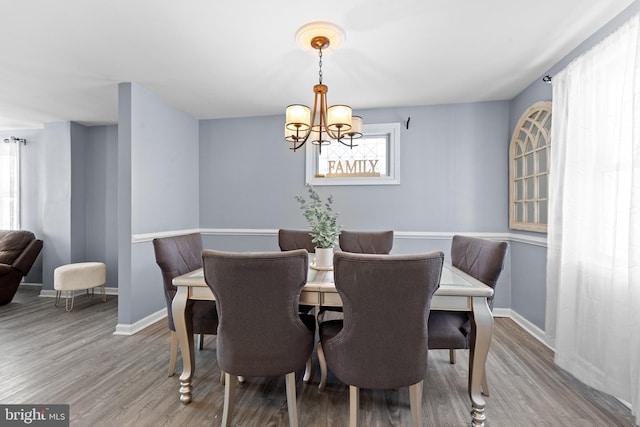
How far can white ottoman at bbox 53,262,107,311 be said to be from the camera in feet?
11.3

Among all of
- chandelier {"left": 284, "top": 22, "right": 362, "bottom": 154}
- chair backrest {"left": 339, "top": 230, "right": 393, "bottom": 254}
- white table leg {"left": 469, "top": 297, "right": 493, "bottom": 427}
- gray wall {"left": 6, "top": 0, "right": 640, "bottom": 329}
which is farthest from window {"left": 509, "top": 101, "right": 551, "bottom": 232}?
chandelier {"left": 284, "top": 22, "right": 362, "bottom": 154}

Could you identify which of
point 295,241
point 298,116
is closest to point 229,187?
point 295,241

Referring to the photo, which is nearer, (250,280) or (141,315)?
(250,280)

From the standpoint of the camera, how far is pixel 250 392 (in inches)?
75.0

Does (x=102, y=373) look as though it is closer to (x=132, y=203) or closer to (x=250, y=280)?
(x=132, y=203)

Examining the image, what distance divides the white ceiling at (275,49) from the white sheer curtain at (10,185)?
1.41 m

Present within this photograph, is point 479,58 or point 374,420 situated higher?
point 479,58

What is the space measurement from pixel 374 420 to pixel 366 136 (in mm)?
2940

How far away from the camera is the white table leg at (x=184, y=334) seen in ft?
5.74

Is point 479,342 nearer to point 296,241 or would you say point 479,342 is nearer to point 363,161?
point 296,241

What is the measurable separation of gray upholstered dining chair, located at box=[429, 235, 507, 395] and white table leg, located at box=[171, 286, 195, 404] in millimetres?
1425

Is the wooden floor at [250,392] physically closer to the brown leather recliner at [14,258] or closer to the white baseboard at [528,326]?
the white baseboard at [528,326]

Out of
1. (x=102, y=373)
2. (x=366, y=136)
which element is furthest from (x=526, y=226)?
(x=102, y=373)

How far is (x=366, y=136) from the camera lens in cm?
369
